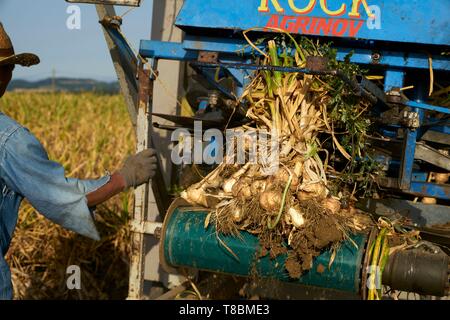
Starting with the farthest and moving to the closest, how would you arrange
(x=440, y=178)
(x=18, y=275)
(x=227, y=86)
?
(x=18, y=275), (x=227, y=86), (x=440, y=178)

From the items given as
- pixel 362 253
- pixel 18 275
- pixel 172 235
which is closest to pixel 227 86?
pixel 172 235

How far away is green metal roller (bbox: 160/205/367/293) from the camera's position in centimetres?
276

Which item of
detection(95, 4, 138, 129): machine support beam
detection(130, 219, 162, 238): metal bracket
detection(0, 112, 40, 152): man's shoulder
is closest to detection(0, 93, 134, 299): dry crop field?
detection(95, 4, 138, 129): machine support beam

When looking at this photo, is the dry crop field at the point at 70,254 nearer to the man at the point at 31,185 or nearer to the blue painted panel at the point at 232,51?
the blue painted panel at the point at 232,51

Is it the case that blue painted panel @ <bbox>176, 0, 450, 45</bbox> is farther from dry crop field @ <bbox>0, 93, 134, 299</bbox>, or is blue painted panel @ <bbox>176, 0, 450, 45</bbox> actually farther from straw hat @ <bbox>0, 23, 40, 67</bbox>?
dry crop field @ <bbox>0, 93, 134, 299</bbox>

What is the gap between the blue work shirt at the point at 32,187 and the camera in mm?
2645

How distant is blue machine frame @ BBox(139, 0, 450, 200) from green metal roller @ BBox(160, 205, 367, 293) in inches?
21.7

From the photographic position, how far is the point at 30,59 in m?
2.94

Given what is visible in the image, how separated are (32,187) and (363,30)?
1.64m

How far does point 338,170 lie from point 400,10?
2.67 feet

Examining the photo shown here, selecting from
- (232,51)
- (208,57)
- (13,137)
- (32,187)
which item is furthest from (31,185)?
(232,51)

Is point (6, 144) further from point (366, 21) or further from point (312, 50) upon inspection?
point (366, 21)

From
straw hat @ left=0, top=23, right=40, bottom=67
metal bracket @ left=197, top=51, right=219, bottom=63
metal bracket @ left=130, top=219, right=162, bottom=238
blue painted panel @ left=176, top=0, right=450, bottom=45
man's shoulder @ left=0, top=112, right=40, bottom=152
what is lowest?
metal bracket @ left=130, top=219, right=162, bottom=238

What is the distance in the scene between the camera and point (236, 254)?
2.88 metres
